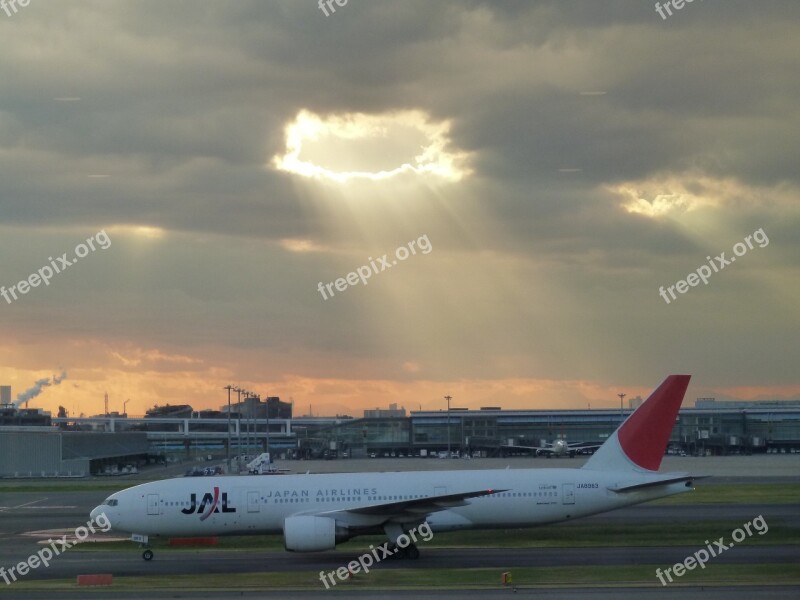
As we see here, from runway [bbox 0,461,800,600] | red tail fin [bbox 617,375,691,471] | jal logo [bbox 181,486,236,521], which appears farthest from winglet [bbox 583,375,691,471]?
jal logo [bbox 181,486,236,521]

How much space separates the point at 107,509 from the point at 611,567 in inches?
918

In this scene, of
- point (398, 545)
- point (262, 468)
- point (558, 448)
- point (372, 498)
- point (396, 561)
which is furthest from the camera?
point (558, 448)

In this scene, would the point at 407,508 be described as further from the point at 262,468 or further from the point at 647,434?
the point at 262,468

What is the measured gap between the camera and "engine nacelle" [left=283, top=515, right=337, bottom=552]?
1537 inches

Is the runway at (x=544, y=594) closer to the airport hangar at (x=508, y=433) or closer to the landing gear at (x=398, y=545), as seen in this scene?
the landing gear at (x=398, y=545)

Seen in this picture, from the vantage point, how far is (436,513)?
139 feet

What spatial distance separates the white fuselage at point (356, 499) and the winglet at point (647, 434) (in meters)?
1.18

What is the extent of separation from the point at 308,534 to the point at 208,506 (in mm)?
6072

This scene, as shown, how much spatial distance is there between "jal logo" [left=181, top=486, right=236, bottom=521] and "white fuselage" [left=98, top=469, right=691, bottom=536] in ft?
0.15

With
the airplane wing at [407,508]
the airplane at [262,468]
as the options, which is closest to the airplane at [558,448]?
the airplane at [262,468]

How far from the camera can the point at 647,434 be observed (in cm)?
4462

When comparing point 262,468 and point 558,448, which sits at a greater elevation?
point 262,468

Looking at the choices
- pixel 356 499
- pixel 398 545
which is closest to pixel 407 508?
pixel 398 545

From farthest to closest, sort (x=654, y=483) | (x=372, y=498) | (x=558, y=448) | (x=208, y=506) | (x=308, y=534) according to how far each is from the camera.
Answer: (x=558, y=448) < (x=654, y=483) < (x=208, y=506) < (x=372, y=498) < (x=308, y=534)
